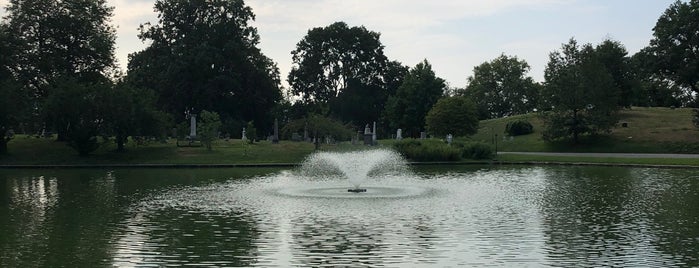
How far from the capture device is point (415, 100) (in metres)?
114

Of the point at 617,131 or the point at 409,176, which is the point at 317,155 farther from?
the point at 617,131

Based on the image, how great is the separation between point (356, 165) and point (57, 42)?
45569 mm

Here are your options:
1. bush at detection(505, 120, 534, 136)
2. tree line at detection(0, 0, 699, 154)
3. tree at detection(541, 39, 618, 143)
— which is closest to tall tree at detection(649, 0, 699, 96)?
tree line at detection(0, 0, 699, 154)

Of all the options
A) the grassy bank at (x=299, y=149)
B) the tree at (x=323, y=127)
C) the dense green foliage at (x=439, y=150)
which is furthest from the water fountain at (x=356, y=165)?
the tree at (x=323, y=127)

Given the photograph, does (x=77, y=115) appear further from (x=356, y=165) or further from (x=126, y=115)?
(x=356, y=165)

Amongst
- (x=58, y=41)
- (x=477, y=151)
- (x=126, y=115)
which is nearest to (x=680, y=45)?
(x=477, y=151)

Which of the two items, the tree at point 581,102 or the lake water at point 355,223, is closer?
the lake water at point 355,223

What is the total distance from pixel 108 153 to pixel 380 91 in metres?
72.1

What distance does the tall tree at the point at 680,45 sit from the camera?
8862 centimetres

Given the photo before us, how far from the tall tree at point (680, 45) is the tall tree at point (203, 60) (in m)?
57.6

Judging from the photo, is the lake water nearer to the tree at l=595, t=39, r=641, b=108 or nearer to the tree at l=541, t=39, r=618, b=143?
the tree at l=541, t=39, r=618, b=143

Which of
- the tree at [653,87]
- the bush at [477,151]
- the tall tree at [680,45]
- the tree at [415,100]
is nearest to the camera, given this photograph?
the bush at [477,151]

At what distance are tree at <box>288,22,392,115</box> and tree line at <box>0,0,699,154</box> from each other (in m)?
0.24

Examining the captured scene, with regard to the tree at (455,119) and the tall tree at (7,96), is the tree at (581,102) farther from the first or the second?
the tall tree at (7,96)
